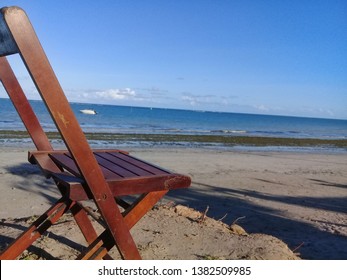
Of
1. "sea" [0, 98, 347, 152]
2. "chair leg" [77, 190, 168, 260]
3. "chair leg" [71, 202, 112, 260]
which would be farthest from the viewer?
"sea" [0, 98, 347, 152]

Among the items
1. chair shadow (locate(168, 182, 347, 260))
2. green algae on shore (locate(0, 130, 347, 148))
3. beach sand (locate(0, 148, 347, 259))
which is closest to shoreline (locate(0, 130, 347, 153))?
green algae on shore (locate(0, 130, 347, 148))

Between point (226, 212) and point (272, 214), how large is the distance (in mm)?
778

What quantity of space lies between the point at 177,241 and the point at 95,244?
1.53 metres

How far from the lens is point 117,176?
227cm

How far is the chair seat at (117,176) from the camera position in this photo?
208 cm

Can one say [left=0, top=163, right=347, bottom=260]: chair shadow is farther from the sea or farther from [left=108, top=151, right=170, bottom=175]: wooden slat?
the sea

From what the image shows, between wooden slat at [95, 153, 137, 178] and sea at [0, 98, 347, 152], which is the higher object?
wooden slat at [95, 153, 137, 178]

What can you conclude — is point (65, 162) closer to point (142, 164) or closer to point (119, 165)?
point (119, 165)

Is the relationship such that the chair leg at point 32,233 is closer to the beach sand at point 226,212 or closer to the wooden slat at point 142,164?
the wooden slat at point 142,164

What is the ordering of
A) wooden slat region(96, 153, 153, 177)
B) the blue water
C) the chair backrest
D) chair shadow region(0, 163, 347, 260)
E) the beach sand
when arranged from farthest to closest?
1. the blue water
2. chair shadow region(0, 163, 347, 260)
3. the beach sand
4. wooden slat region(96, 153, 153, 177)
5. the chair backrest

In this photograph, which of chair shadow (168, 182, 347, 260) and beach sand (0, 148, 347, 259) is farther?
chair shadow (168, 182, 347, 260)

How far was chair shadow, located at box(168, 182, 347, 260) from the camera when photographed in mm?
4812
